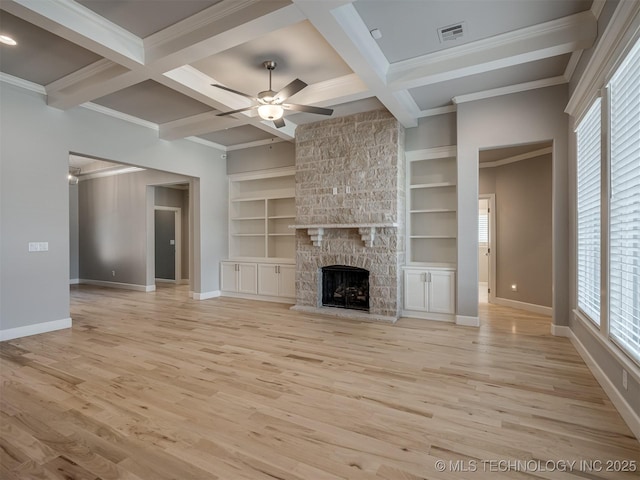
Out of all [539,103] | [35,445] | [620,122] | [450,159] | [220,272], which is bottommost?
[35,445]

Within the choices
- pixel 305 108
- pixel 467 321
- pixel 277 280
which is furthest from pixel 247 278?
pixel 467 321

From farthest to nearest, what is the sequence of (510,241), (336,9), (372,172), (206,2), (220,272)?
(220,272) < (510,241) < (372,172) < (206,2) < (336,9)

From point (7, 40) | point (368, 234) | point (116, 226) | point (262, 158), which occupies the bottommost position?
point (368, 234)

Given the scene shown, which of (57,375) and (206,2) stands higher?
(206,2)

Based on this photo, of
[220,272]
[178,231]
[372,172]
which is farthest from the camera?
[178,231]

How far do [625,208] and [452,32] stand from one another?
2.24 meters

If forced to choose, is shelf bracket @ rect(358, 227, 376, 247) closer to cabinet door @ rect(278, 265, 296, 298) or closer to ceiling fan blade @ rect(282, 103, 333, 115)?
→ cabinet door @ rect(278, 265, 296, 298)

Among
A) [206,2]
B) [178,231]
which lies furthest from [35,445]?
[178,231]

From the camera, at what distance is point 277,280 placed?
6.52m

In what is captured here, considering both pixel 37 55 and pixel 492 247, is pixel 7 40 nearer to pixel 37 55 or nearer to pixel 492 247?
pixel 37 55

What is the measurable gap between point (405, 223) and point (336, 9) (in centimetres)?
346

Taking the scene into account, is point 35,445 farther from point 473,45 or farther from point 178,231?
point 178,231

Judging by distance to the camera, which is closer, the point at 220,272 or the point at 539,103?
the point at 539,103

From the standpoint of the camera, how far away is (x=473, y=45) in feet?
11.4
